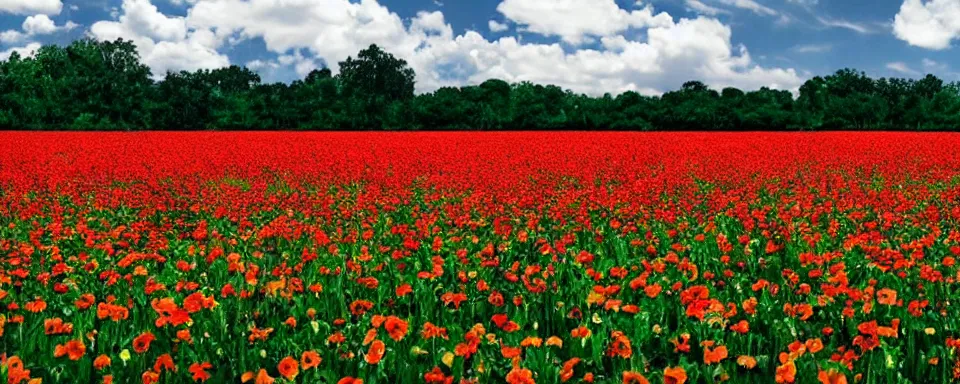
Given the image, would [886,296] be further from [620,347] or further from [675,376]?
[675,376]

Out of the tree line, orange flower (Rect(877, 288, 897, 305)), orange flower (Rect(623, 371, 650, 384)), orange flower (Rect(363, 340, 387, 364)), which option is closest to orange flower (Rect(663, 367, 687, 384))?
orange flower (Rect(623, 371, 650, 384))

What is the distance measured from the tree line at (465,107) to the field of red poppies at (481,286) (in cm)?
3036

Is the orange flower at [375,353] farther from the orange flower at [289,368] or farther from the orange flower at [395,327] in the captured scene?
the orange flower at [289,368]

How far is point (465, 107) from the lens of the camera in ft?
149

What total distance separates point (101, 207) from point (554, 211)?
19.7 feet

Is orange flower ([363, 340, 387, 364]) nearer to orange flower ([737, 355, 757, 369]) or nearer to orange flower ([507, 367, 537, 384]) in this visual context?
orange flower ([507, 367, 537, 384])

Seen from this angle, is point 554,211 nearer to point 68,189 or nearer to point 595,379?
point 595,379

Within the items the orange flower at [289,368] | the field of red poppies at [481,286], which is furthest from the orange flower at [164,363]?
the orange flower at [289,368]

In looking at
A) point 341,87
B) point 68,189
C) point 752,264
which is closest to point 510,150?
point 68,189

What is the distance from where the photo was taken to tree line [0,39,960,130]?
42.3 meters

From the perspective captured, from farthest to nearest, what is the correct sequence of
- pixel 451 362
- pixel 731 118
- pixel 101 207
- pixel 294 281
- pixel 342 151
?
pixel 731 118 → pixel 342 151 → pixel 101 207 → pixel 294 281 → pixel 451 362

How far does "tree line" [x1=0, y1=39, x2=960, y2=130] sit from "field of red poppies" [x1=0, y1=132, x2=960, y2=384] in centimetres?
3036

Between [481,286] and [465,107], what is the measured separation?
41138mm

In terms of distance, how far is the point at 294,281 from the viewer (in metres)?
4.82
